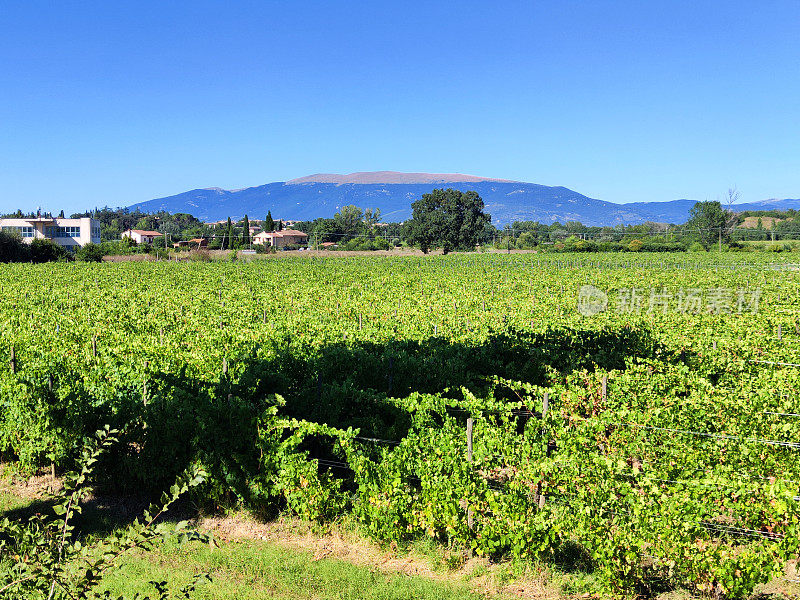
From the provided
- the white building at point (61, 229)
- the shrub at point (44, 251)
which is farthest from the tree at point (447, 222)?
the shrub at point (44, 251)

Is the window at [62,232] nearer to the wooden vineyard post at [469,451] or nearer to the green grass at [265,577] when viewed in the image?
the green grass at [265,577]

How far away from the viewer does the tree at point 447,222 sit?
10638 centimetres

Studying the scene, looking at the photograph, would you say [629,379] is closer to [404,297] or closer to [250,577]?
[250,577]

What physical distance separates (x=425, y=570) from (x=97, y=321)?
50.7 ft

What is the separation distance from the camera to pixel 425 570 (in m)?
7.32

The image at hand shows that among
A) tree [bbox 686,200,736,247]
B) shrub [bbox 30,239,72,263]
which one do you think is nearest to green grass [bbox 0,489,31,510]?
shrub [bbox 30,239,72,263]

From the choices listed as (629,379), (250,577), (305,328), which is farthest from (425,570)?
(305,328)

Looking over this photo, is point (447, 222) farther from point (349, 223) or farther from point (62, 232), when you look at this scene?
point (349, 223)

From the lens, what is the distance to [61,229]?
10381 cm

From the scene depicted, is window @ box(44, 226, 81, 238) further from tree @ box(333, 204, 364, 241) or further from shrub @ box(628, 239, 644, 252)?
shrub @ box(628, 239, 644, 252)

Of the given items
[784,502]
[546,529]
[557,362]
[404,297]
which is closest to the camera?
[784,502]

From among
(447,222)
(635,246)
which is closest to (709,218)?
(635,246)

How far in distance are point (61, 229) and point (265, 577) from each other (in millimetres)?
112356

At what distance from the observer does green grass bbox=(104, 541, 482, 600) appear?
6.90 meters
